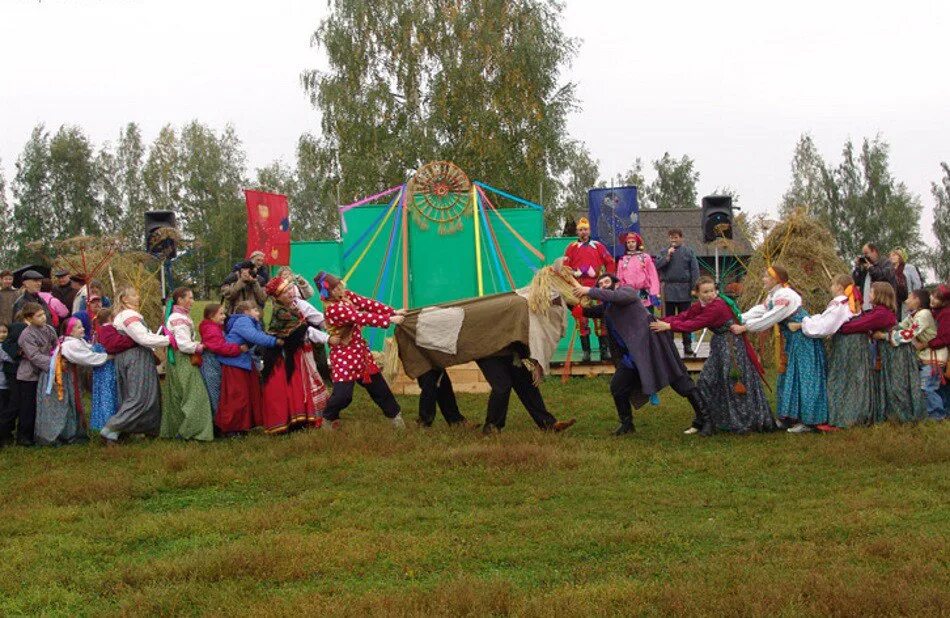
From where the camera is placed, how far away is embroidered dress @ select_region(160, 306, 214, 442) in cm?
951

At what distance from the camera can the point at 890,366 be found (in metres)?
8.98

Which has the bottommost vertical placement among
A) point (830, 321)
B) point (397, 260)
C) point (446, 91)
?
point (830, 321)

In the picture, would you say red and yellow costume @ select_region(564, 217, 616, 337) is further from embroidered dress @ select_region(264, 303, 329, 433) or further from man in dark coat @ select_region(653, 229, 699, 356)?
embroidered dress @ select_region(264, 303, 329, 433)

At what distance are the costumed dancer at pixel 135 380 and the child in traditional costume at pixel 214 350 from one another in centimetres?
37

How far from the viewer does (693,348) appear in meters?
13.7

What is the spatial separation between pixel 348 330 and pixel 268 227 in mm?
5670

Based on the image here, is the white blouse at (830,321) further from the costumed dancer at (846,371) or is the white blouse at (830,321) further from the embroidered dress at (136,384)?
the embroidered dress at (136,384)

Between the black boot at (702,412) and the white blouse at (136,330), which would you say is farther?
the white blouse at (136,330)

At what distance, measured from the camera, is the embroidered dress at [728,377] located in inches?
360

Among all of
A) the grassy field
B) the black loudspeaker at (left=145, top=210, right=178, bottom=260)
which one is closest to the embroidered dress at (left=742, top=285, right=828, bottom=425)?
the grassy field

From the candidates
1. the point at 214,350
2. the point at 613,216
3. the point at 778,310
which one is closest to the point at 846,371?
the point at 778,310

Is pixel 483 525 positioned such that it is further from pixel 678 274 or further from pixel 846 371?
pixel 678 274

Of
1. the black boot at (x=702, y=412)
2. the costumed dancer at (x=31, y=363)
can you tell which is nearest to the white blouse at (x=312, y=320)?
the costumed dancer at (x=31, y=363)

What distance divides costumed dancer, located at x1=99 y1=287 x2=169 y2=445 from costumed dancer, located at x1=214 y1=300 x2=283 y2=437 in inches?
22.3
